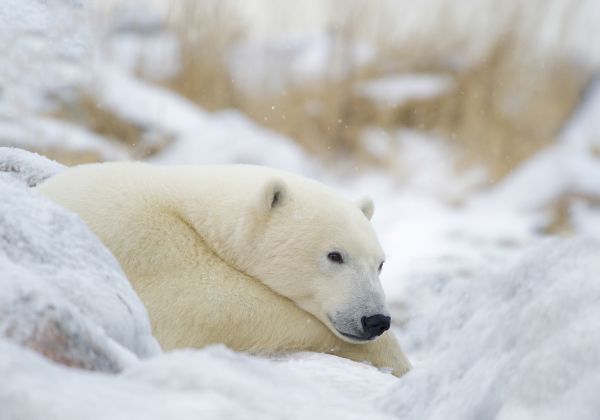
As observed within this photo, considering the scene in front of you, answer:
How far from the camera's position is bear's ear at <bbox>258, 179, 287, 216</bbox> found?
2936 millimetres

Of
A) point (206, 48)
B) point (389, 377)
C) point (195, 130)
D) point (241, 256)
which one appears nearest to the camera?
point (389, 377)

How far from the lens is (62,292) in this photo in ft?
4.97

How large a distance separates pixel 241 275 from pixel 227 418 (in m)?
1.72

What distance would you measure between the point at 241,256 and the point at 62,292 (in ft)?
4.69

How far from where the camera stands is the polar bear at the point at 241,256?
8.86 ft

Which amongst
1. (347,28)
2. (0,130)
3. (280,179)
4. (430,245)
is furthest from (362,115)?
(280,179)

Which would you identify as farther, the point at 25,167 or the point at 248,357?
the point at 25,167

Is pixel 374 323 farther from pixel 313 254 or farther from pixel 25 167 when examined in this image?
pixel 25 167

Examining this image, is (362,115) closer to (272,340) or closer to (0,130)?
(0,130)

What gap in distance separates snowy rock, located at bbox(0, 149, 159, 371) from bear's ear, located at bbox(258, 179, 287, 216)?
3.61 ft

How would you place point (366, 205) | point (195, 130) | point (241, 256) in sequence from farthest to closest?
point (195, 130) → point (366, 205) → point (241, 256)

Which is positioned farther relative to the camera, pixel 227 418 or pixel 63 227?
pixel 63 227

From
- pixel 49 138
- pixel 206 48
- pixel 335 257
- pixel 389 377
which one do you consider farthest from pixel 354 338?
pixel 206 48

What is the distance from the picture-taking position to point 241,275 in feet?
9.45
